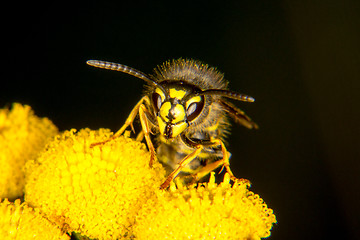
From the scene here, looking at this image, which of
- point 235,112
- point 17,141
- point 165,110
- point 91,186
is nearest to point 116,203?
point 91,186

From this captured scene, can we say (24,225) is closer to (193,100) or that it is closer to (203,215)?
(203,215)

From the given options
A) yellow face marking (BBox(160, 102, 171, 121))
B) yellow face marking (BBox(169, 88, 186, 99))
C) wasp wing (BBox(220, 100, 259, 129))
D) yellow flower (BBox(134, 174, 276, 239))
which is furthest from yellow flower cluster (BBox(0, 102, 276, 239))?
wasp wing (BBox(220, 100, 259, 129))

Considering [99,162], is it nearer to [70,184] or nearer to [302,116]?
[70,184]

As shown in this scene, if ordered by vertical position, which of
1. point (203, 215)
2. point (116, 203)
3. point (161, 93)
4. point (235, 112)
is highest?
point (235, 112)

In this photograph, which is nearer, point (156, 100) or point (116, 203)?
point (116, 203)

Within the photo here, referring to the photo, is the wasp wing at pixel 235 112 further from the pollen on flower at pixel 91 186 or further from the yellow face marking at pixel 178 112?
the pollen on flower at pixel 91 186

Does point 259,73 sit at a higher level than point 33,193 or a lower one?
higher

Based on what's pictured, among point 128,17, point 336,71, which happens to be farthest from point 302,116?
point 128,17
